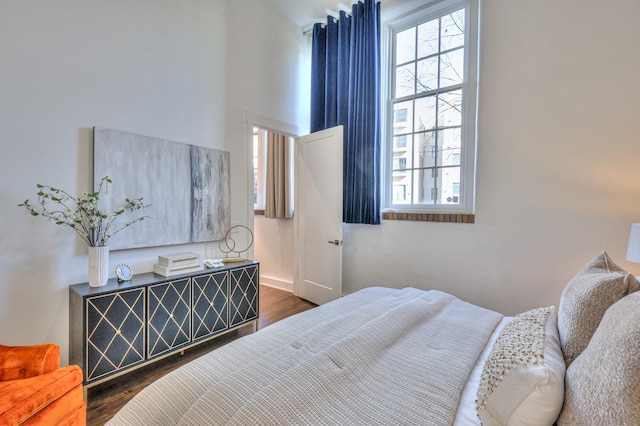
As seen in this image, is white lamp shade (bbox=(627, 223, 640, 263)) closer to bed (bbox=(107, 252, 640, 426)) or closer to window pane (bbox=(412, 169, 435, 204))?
bed (bbox=(107, 252, 640, 426))

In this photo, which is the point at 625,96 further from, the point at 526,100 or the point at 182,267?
the point at 182,267

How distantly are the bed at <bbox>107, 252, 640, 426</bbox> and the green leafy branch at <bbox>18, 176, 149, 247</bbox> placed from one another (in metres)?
1.41

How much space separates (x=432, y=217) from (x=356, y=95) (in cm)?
157

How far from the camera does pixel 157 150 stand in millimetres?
2357

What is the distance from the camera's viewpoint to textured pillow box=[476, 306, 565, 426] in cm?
74

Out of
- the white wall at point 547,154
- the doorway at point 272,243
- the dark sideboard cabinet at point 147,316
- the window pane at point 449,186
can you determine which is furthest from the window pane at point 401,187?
the dark sideboard cabinet at point 147,316

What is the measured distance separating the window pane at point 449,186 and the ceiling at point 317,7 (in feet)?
5.77

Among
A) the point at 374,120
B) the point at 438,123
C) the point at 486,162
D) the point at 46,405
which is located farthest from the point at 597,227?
the point at 46,405

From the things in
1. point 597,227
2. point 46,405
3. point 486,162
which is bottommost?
point 46,405

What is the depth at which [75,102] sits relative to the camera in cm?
196

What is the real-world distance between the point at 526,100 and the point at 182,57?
2.98 meters

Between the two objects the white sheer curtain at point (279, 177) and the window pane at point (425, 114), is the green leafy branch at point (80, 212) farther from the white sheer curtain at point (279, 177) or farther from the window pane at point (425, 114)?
the window pane at point (425, 114)

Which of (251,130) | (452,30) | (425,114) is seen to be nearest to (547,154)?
(425,114)

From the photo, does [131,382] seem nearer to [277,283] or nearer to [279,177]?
[277,283]
